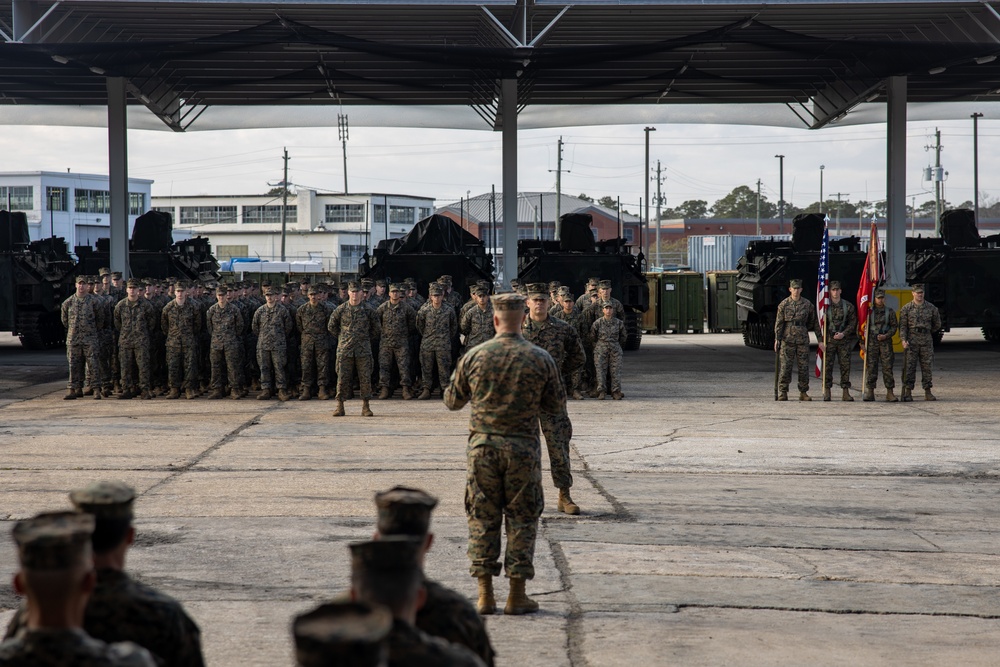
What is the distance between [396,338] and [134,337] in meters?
3.89

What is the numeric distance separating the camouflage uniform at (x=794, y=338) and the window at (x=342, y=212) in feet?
226

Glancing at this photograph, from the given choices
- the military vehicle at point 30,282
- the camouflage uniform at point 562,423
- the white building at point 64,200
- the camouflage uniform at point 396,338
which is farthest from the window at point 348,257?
the camouflage uniform at point 562,423

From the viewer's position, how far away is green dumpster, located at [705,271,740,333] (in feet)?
112

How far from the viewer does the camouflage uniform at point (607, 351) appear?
16688 millimetres

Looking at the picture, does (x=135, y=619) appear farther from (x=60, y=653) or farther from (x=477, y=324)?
(x=477, y=324)

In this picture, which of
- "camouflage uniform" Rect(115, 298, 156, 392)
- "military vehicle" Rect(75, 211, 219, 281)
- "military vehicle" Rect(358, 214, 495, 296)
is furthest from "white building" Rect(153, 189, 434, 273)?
"camouflage uniform" Rect(115, 298, 156, 392)

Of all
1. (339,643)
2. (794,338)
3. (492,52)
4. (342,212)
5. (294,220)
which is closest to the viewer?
(339,643)

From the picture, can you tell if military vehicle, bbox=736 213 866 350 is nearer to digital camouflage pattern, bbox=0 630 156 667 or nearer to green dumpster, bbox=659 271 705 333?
green dumpster, bbox=659 271 705 333

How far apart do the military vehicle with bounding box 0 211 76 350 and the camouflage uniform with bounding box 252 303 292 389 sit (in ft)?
31.7

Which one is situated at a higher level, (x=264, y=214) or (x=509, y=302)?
(x=264, y=214)

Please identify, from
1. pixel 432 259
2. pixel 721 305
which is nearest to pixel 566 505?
pixel 432 259

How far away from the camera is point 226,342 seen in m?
16.9

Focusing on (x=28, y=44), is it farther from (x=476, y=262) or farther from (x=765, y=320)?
(x=765, y=320)

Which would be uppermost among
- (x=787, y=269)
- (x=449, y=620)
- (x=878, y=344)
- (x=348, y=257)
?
(x=348, y=257)
